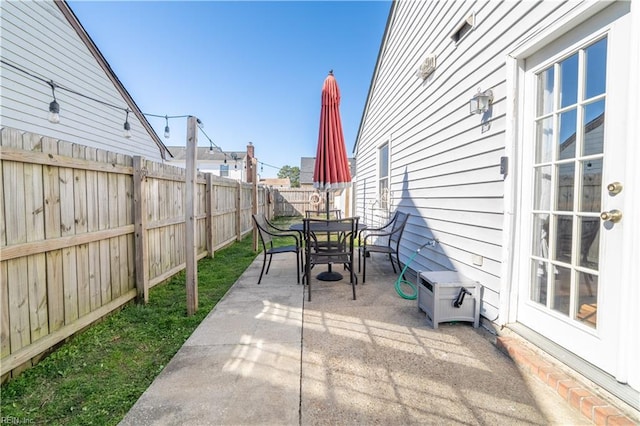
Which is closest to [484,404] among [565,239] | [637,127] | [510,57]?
[565,239]

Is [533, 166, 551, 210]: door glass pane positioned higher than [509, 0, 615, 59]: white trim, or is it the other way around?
[509, 0, 615, 59]: white trim

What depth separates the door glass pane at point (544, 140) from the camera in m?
1.95

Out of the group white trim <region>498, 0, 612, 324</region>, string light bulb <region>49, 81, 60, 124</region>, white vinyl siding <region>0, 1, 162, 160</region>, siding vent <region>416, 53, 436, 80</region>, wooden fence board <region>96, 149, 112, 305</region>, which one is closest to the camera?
white trim <region>498, 0, 612, 324</region>

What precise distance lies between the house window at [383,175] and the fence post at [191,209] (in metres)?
3.99

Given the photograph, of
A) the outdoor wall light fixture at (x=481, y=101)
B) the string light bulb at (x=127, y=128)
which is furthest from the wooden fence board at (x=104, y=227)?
the string light bulb at (x=127, y=128)

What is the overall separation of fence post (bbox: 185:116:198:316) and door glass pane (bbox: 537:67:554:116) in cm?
278

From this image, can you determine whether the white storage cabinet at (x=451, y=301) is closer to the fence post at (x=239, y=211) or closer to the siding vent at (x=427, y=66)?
the siding vent at (x=427, y=66)

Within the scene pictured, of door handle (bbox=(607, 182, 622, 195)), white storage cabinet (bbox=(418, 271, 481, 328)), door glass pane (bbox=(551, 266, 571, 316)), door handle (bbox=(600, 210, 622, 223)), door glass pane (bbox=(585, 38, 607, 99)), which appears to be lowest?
white storage cabinet (bbox=(418, 271, 481, 328))

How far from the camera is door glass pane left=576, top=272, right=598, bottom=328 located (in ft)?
5.28

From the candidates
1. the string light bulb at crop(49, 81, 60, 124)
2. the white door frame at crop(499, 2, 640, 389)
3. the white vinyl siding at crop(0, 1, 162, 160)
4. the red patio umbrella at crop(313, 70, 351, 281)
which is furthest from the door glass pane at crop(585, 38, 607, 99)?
the string light bulb at crop(49, 81, 60, 124)

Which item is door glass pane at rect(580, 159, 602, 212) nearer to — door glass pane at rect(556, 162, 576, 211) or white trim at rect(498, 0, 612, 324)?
door glass pane at rect(556, 162, 576, 211)

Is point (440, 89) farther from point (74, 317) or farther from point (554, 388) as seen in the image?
point (74, 317)

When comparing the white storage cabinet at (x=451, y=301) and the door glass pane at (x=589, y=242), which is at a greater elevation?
the door glass pane at (x=589, y=242)

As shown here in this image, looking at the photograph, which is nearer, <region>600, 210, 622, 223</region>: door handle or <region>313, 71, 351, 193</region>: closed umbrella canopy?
<region>600, 210, 622, 223</region>: door handle
